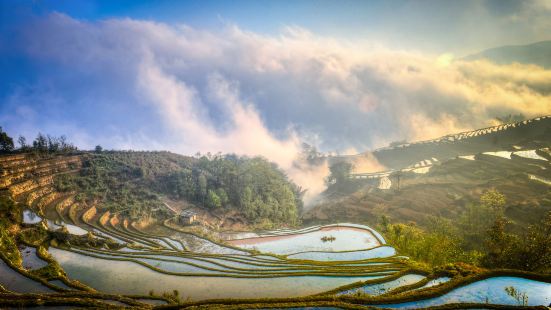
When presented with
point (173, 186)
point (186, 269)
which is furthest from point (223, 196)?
point (186, 269)

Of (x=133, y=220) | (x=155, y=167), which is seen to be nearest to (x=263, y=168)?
(x=155, y=167)

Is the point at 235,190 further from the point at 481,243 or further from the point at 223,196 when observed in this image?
the point at 481,243

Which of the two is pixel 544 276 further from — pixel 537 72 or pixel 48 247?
pixel 537 72

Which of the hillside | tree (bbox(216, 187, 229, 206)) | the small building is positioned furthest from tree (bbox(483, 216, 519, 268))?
tree (bbox(216, 187, 229, 206))

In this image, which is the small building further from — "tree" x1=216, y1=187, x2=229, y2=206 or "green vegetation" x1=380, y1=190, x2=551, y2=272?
"green vegetation" x1=380, y1=190, x2=551, y2=272

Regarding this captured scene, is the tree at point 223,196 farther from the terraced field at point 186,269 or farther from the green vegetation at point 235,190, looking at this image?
the terraced field at point 186,269

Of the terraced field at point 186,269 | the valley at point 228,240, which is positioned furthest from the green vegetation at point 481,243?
the terraced field at point 186,269
